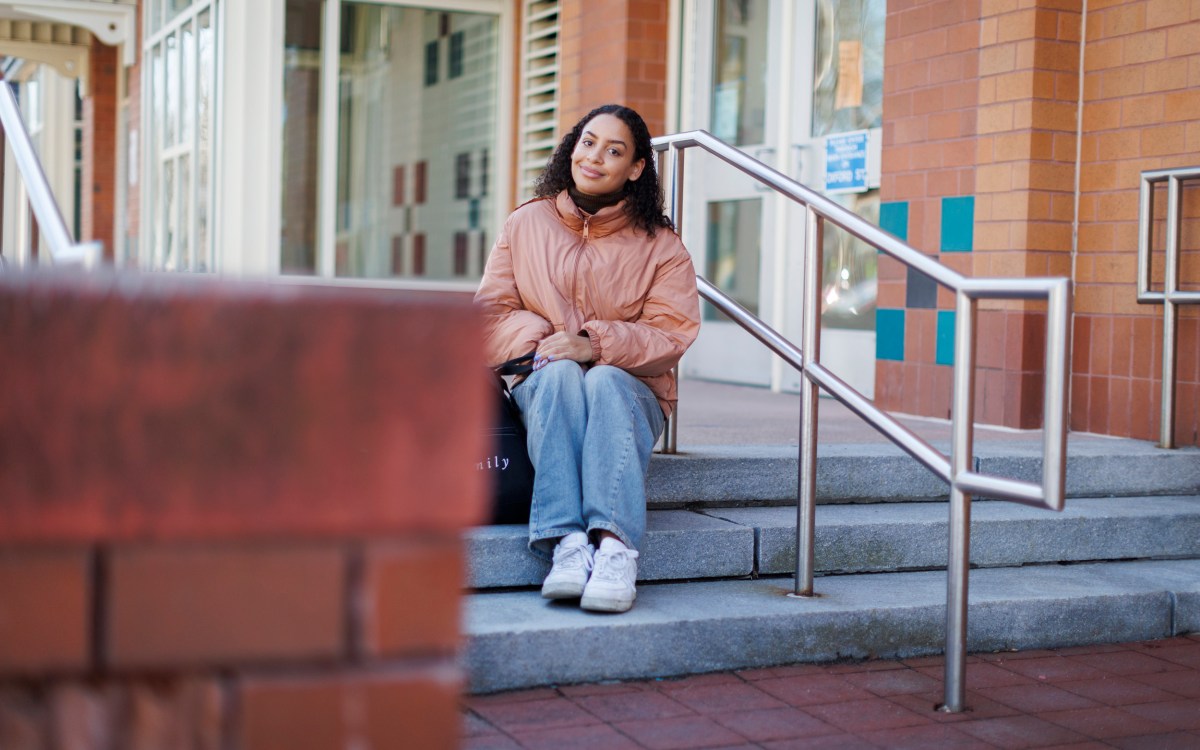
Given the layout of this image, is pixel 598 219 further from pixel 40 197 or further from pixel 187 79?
pixel 187 79

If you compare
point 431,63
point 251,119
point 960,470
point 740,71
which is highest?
point 431,63

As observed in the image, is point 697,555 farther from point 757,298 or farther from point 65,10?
point 65,10

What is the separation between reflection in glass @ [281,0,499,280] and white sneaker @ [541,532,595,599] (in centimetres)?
519

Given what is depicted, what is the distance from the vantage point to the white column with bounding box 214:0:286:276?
24.8ft

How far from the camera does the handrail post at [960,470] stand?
8.52 feet

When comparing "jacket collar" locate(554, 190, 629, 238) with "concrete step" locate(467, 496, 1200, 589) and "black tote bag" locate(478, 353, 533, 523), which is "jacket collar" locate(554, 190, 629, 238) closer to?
"black tote bag" locate(478, 353, 533, 523)

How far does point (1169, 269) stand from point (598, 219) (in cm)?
197

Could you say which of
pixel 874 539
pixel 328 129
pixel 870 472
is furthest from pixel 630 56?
pixel 874 539

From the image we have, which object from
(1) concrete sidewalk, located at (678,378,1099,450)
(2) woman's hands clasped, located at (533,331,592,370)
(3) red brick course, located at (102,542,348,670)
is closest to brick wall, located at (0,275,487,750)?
(3) red brick course, located at (102,542,348,670)

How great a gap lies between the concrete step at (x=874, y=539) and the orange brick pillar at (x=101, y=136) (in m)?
11.1

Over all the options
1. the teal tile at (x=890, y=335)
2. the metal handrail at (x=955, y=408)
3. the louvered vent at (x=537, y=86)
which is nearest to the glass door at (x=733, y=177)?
the teal tile at (x=890, y=335)

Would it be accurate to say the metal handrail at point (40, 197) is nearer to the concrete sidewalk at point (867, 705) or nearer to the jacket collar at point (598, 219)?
the concrete sidewalk at point (867, 705)

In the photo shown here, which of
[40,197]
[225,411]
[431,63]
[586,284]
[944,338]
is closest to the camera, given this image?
[225,411]

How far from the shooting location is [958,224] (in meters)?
4.91
